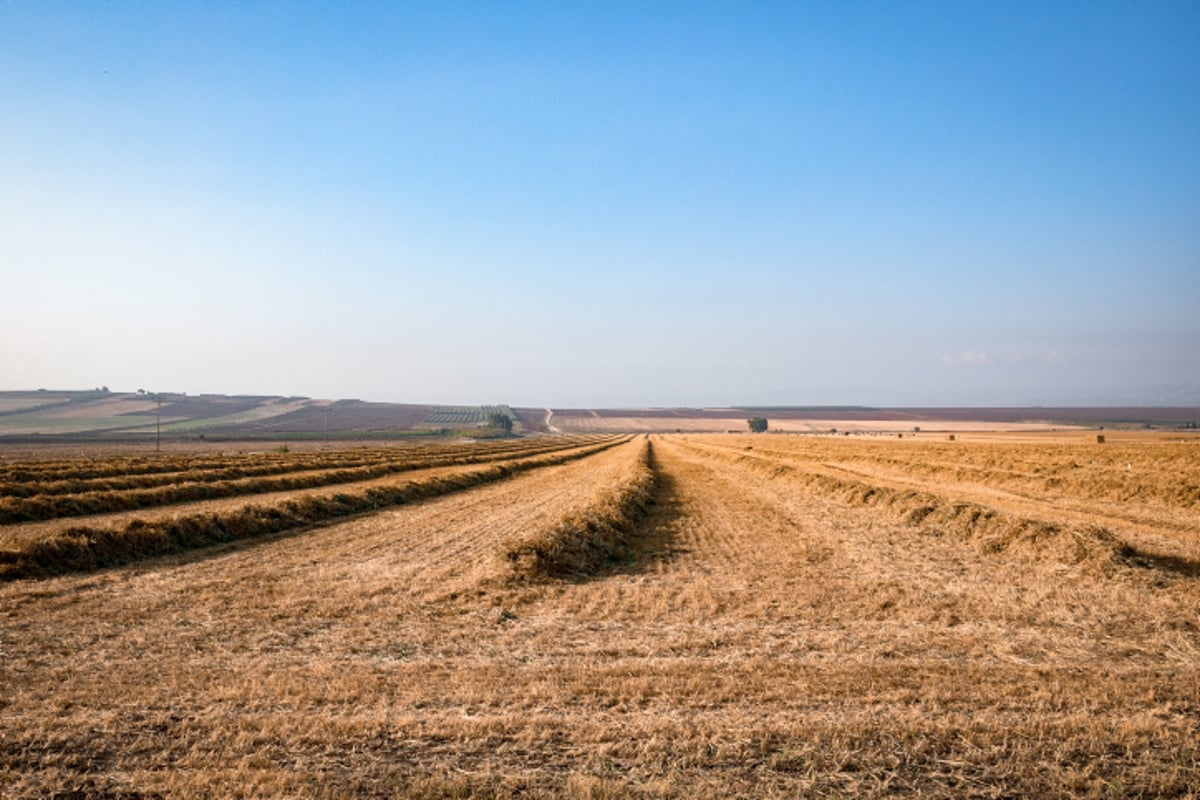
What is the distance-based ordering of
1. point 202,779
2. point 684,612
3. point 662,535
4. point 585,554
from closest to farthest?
point 202,779
point 684,612
point 585,554
point 662,535

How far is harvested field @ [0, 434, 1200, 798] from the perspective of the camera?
532 centimetres

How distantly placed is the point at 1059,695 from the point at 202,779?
26.4ft

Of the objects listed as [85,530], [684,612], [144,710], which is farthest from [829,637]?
[85,530]

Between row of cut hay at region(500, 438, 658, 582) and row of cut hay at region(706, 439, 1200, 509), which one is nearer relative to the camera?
row of cut hay at region(500, 438, 658, 582)

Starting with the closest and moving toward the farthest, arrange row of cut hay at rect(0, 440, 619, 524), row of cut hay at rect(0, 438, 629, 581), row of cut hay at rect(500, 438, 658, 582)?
1. row of cut hay at rect(500, 438, 658, 582)
2. row of cut hay at rect(0, 438, 629, 581)
3. row of cut hay at rect(0, 440, 619, 524)

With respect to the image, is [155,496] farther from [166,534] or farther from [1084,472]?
[1084,472]

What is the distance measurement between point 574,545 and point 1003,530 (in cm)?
1018

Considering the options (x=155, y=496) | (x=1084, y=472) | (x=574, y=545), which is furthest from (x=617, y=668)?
(x=1084, y=472)

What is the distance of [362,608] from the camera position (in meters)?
10.4

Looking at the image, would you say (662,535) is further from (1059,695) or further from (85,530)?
(85,530)

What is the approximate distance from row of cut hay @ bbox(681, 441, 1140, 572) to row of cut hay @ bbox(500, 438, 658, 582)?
832 cm

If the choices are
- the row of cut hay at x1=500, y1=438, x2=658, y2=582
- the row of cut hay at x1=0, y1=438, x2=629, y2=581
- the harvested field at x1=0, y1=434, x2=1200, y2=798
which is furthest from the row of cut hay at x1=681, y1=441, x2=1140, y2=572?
the row of cut hay at x1=0, y1=438, x2=629, y2=581

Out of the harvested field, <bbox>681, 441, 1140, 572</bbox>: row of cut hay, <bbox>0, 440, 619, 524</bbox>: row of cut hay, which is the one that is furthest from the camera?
<bbox>0, 440, 619, 524</bbox>: row of cut hay

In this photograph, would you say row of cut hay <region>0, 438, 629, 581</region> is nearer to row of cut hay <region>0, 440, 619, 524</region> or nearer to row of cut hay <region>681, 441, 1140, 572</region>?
row of cut hay <region>0, 440, 619, 524</region>
